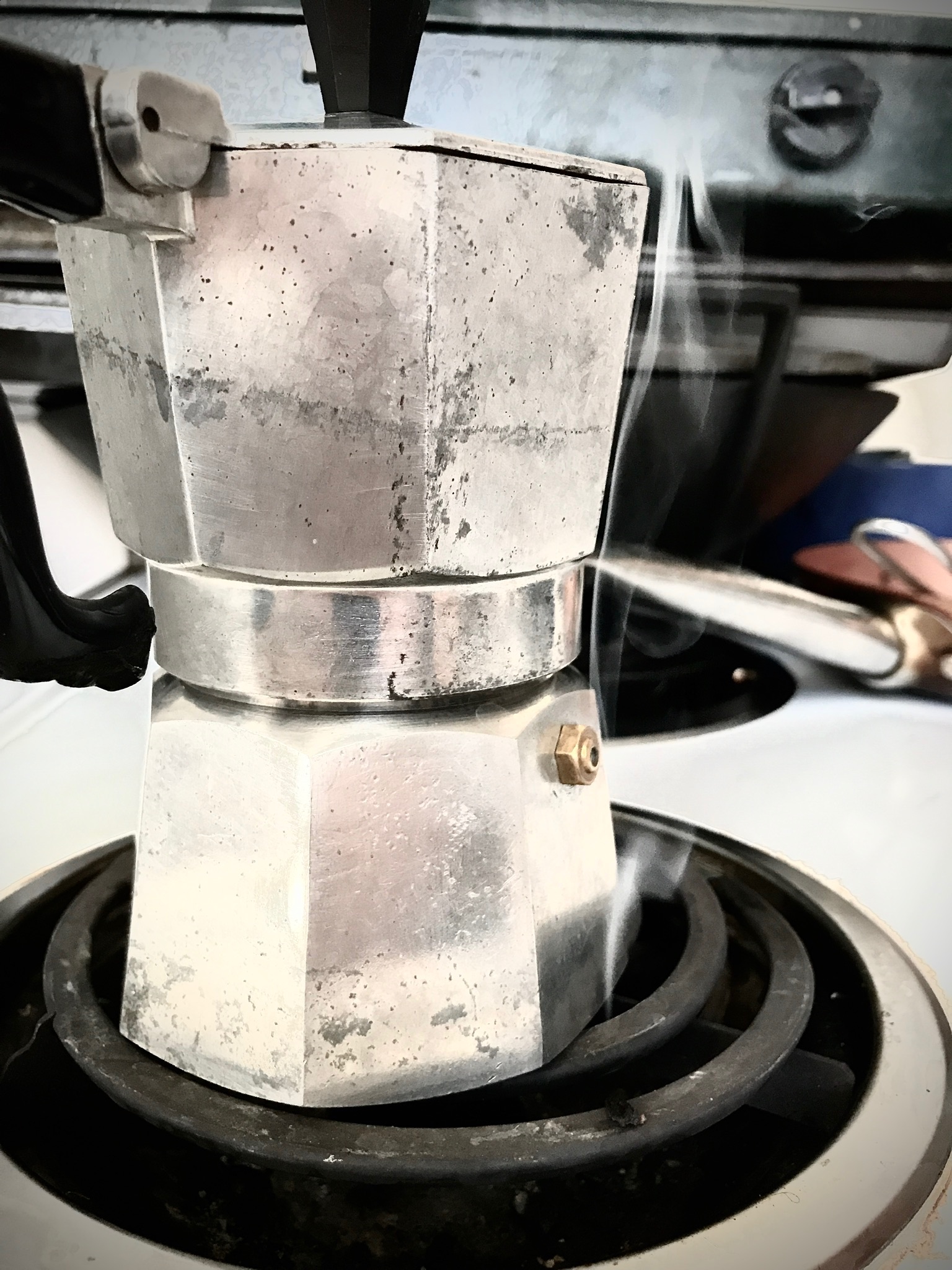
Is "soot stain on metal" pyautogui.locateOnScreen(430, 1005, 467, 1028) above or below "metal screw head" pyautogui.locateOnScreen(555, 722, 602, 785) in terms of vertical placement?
below

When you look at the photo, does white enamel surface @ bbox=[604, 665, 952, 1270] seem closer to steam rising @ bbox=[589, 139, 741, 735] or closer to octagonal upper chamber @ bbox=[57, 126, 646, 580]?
steam rising @ bbox=[589, 139, 741, 735]

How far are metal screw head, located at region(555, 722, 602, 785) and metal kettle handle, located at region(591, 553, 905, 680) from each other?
0.50 metres

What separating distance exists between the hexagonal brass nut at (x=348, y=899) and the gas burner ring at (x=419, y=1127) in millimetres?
14

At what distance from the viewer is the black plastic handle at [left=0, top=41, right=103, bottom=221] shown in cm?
25

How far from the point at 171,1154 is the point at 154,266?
0.38 m

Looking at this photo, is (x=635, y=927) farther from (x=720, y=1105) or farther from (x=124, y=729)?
(x=124, y=729)

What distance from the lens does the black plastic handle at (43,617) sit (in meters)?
0.33

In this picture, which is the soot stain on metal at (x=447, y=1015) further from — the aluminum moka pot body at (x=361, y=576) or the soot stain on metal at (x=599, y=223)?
the soot stain on metal at (x=599, y=223)

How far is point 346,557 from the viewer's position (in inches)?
13.8

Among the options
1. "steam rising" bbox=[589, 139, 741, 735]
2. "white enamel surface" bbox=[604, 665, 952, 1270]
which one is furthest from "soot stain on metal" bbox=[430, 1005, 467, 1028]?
"steam rising" bbox=[589, 139, 741, 735]

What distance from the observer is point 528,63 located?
2.35 ft

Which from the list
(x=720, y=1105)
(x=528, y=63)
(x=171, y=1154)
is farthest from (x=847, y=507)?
(x=171, y=1154)

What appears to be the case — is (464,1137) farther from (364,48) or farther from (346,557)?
(364,48)

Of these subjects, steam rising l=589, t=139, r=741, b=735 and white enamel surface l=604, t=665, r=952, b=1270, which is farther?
steam rising l=589, t=139, r=741, b=735
